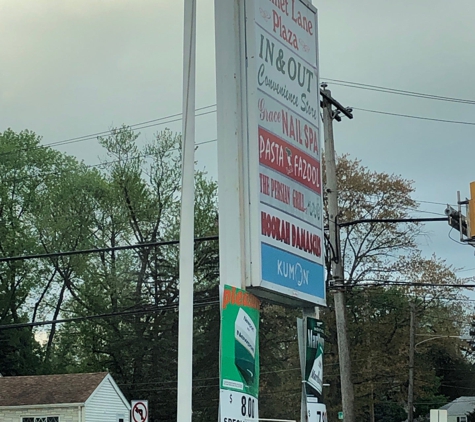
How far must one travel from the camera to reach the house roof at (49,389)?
32.1 m

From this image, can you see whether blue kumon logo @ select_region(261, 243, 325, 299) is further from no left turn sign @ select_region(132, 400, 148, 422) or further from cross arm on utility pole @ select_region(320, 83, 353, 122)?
cross arm on utility pole @ select_region(320, 83, 353, 122)

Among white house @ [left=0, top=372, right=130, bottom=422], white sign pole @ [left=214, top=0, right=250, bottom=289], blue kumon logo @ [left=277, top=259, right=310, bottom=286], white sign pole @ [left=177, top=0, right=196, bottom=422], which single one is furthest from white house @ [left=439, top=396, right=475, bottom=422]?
white sign pole @ [left=177, top=0, right=196, bottom=422]

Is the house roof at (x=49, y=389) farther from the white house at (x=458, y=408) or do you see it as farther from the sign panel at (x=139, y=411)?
the white house at (x=458, y=408)

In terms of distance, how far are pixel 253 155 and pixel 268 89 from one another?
1.99 ft

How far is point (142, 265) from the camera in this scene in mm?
42844

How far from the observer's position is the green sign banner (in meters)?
7.14

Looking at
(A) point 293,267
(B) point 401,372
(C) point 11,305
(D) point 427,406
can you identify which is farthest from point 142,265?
(A) point 293,267

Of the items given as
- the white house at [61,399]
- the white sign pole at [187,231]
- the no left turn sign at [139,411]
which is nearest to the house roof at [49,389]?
the white house at [61,399]

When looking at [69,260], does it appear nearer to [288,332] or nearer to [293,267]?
[288,332]

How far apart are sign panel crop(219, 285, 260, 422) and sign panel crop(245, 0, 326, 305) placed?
22 cm

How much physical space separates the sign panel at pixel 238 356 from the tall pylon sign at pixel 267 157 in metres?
0.19

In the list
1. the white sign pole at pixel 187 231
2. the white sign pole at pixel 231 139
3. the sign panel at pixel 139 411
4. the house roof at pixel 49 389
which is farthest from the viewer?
A: the house roof at pixel 49 389

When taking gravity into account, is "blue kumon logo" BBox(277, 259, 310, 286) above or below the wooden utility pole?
below

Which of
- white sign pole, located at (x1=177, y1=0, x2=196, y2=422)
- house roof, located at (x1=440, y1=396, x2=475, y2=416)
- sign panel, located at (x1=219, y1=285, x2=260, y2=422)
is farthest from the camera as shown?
house roof, located at (x1=440, y1=396, x2=475, y2=416)
